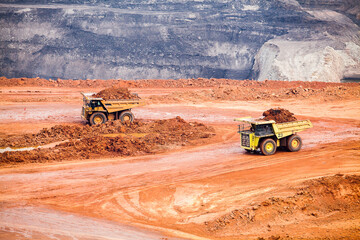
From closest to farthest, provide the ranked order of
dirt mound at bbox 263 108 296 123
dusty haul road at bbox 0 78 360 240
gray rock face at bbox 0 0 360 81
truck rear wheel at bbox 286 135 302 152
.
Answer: dusty haul road at bbox 0 78 360 240, truck rear wheel at bbox 286 135 302 152, dirt mound at bbox 263 108 296 123, gray rock face at bbox 0 0 360 81

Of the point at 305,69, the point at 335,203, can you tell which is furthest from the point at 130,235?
the point at 305,69

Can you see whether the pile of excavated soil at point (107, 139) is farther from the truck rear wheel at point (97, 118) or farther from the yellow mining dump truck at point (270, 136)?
the yellow mining dump truck at point (270, 136)

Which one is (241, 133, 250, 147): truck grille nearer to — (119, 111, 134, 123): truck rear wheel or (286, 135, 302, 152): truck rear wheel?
(286, 135, 302, 152): truck rear wheel

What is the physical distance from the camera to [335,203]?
10.1 m

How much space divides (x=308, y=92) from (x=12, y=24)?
113 feet

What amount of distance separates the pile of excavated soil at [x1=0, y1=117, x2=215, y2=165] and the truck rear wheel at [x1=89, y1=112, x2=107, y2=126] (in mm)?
710

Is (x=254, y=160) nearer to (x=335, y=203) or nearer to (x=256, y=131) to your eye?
(x=256, y=131)

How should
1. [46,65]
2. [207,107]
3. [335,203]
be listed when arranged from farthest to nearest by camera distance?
[46,65] → [207,107] → [335,203]

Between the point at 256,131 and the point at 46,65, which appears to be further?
the point at 46,65

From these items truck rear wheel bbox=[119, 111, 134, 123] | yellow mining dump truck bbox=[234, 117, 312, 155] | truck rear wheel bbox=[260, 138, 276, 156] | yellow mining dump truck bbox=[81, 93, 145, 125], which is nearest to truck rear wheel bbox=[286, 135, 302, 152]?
yellow mining dump truck bbox=[234, 117, 312, 155]

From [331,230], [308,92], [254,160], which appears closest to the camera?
[331,230]

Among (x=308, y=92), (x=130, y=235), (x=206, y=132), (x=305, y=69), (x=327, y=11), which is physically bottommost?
(x=130, y=235)

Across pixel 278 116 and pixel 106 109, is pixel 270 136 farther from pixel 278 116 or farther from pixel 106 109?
pixel 106 109

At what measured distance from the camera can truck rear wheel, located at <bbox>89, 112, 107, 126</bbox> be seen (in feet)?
69.5
